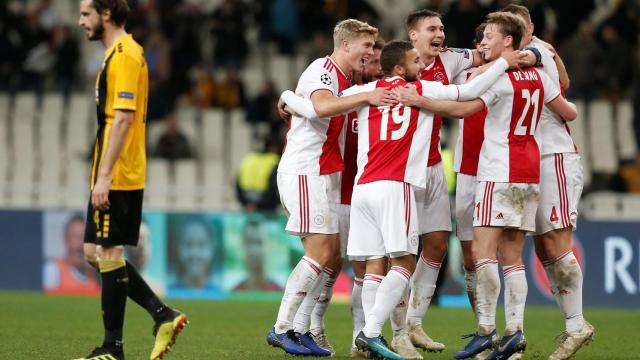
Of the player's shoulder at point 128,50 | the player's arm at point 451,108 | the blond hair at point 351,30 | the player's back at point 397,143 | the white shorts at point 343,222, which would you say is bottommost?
the white shorts at point 343,222

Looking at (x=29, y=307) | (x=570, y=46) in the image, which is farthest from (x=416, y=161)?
(x=570, y=46)

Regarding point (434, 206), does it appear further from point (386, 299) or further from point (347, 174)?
point (386, 299)

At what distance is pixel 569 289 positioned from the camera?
384 inches

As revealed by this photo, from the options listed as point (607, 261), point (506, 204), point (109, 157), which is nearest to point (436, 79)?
point (506, 204)

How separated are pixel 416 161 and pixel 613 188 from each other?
404 inches

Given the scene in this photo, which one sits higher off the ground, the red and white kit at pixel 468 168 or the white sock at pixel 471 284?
the red and white kit at pixel 468 168

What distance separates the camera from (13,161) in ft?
67.7

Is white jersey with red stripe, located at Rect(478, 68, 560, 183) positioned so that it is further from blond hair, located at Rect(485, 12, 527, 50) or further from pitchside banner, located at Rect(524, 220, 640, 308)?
pitchside banner, located at Rect(524, 220, 640, 308)

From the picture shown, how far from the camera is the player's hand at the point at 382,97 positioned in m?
9.19

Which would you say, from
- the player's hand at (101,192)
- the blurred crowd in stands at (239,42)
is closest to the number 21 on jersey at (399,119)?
the player's hand at (101,192)

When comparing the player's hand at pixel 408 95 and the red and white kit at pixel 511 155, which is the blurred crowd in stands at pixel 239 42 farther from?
the player's hand at pixel 408 95

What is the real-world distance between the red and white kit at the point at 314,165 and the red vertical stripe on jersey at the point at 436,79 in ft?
2.19

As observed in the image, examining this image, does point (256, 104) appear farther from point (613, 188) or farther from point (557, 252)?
point (557, 252)

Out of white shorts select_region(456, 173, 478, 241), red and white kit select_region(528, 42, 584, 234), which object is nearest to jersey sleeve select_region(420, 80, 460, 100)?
red and white kit select_region(528, 42, 584, 234)
